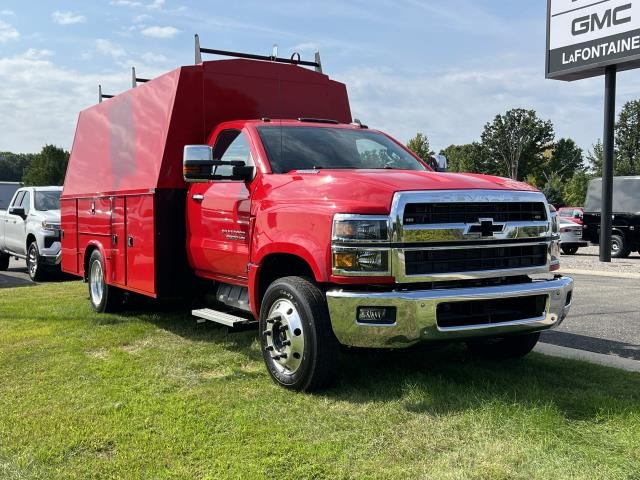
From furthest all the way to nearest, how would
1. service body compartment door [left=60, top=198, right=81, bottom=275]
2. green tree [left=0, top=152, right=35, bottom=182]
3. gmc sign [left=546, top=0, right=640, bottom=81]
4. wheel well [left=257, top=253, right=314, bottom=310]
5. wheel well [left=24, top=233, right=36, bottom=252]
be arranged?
green tree [left=0, top=152, right=35, bottom=182]
gmc sign [left=546, top=0, right=640, bottom=81]
wheel well [left=24, top=233, right=36, bottom=252]
service body compartment door [left=60, top=198, right=81, bottom=275]
wheel well [left=257, top=253, right=314, bottom=310]

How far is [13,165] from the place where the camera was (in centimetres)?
12138

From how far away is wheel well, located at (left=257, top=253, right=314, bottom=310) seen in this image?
5.05 metres

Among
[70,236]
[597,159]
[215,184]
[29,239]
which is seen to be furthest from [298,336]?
[597,159]

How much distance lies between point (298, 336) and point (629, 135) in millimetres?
60857

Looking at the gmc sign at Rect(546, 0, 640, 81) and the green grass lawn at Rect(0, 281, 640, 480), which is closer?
the green grass lawn at Rect(0, 281, 640, 480)

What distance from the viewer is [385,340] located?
4316mm

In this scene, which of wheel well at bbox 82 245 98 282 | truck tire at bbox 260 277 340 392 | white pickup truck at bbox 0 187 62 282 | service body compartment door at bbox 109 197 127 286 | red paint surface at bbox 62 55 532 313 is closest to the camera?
truck tire at bbox 260 277 340 392

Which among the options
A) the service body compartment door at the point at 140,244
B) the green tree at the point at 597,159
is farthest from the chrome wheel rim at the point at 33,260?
the green tree at the point at 597,159

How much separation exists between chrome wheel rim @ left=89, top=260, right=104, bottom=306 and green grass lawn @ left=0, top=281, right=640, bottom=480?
212 cm

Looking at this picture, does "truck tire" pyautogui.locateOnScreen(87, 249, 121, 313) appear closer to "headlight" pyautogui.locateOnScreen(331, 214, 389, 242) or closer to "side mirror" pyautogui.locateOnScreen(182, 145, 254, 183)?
"side mirror" pyautogui.locateOnScreen(182, 145, 254, 183)

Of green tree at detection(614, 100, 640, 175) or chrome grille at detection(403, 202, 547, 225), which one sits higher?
green tree at detection(614, 100, 640, 175)

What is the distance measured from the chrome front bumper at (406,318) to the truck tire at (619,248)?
17.3 m

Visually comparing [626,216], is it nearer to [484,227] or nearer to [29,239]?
[29,239]

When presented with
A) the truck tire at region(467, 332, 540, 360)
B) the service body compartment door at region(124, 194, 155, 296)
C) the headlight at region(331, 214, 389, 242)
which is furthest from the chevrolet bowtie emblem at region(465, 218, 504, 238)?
the service body compartment door at region(124, 194, 155, 296)
